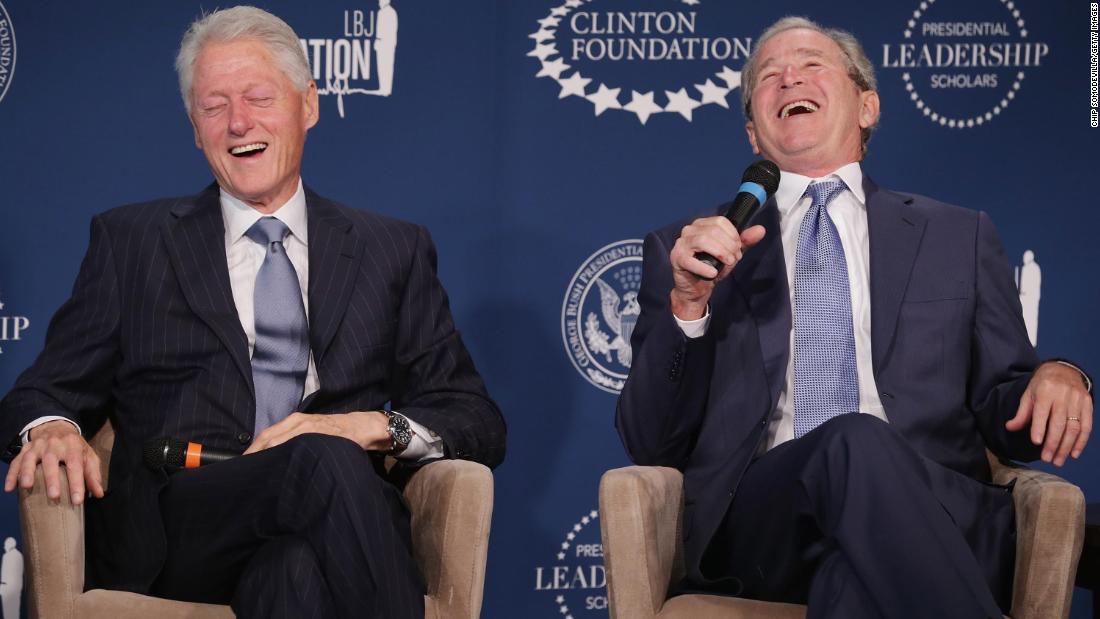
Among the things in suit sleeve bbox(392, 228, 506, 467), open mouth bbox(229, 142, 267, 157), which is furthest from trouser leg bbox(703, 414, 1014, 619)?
open mouth bbox(229, 142, 267, 157)

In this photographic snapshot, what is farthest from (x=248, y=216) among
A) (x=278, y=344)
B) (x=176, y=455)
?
(x=176, y=455)

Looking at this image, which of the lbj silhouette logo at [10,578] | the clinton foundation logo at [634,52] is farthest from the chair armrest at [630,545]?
the lbj silhouette logo at [10,578]

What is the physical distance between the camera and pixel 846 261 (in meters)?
2.54

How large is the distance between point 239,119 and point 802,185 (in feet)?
3.81

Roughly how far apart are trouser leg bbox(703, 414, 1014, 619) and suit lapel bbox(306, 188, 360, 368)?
2.84 feet

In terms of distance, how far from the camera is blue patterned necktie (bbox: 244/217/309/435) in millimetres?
2406

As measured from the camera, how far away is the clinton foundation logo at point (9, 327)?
11.1ft

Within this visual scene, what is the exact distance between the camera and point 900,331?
245 cm

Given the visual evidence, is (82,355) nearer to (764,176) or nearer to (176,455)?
(176,455)

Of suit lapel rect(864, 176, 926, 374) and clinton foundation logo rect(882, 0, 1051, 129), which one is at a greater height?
clinton foundation logo rect(882, 0, 1051, 129)

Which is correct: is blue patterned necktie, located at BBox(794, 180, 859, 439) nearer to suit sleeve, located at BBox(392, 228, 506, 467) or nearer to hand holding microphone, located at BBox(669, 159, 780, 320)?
hand holding microphone, located at BBox(669, 159, 780, 320)

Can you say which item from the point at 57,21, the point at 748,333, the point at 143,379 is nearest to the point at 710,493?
the point at 748,333

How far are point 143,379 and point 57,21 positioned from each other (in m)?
1.49

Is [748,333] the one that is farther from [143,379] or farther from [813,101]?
[143,379]
